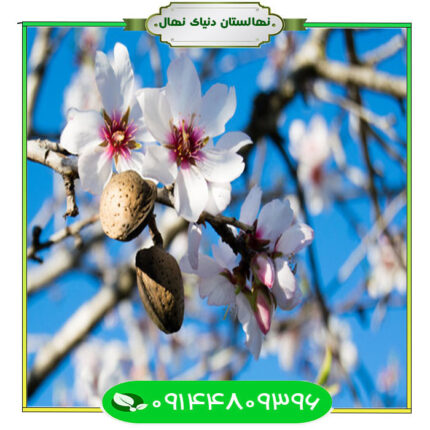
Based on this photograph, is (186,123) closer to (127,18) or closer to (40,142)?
(40,142)

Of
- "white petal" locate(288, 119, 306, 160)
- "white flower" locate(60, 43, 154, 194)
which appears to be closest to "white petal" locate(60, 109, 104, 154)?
"white flower" locate(60, 43, 154, 194)

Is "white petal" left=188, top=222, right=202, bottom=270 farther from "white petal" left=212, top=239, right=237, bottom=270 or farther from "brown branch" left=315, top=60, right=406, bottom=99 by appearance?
Answer: "brown branch" left=315, top=60, right=406, bottom=99

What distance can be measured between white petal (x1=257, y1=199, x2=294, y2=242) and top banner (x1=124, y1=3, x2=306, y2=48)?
250mm

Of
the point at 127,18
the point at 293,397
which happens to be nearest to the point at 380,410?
the point at 293,397

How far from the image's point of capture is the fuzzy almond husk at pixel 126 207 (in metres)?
0.33

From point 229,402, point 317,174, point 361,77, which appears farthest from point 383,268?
point 229,402

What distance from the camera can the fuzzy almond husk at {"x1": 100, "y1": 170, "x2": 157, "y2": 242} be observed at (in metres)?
0.33

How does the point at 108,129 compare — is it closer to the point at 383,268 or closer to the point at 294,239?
the point at 294,239

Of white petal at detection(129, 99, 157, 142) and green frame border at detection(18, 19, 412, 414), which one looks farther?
green frame border at detection(18, 19, 412, 414)

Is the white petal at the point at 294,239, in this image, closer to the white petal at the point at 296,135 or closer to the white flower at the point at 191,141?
the white flower at the point at 191,141

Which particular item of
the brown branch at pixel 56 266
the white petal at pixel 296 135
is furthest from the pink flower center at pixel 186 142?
the white petal at pixel 296 135

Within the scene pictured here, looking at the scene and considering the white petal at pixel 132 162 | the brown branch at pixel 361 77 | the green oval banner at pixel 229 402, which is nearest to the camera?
the white petal at pixel 132 162

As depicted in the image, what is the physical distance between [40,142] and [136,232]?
13cm

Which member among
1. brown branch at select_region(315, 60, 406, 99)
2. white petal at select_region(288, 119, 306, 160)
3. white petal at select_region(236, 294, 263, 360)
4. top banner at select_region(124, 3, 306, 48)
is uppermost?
white petal at select_region(288, 119, 306, 160)
